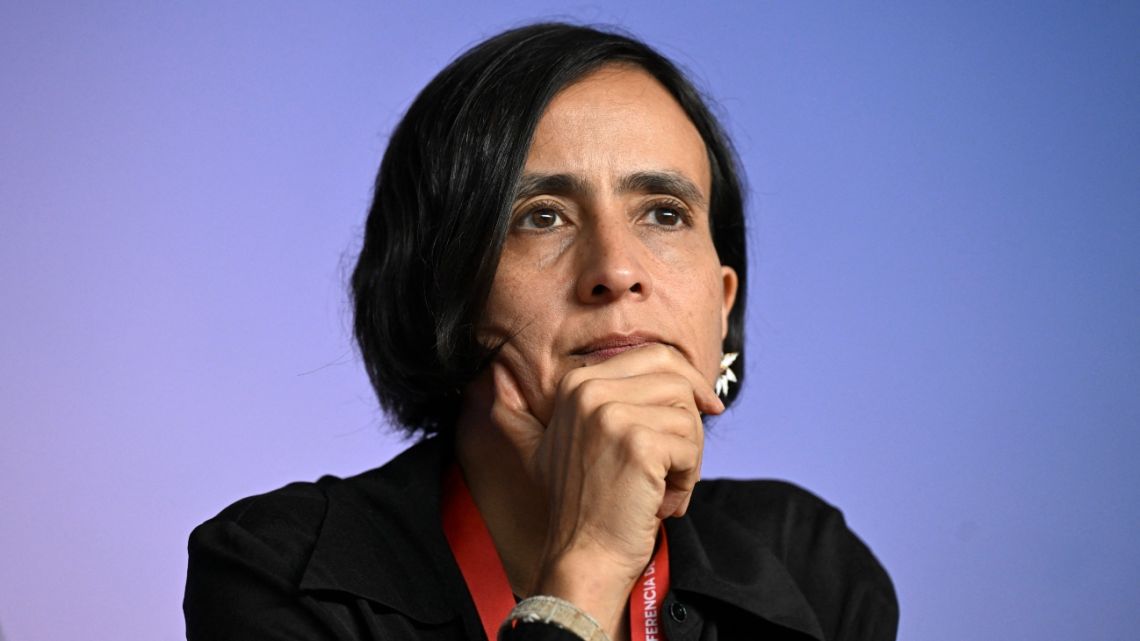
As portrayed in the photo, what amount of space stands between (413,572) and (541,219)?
2.38 feet

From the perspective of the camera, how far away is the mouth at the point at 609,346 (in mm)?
2219

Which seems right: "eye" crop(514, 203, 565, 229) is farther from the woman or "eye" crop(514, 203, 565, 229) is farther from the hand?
the hand

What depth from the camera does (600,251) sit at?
225 cm

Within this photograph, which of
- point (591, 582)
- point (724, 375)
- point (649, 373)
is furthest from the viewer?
point (724, 375)

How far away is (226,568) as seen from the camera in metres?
2.20

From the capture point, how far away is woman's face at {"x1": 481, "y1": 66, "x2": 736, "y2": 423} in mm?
2240

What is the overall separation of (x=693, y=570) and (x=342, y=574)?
0.74 metres

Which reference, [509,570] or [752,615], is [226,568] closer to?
[509,570]

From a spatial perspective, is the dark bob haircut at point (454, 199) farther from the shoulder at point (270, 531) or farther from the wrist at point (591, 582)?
the wrist at point (591, 582)

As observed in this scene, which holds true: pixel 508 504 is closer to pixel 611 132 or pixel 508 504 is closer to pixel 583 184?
pixel 583 184

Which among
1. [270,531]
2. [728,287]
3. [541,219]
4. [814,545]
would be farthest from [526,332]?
[814,545]

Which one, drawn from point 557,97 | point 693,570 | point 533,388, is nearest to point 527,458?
point 533,388

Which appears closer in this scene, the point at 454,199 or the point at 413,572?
the point at 413,572

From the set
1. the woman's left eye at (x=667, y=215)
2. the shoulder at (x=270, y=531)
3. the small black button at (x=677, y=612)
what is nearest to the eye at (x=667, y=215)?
the woman's left eye at (x=667, y=215)
